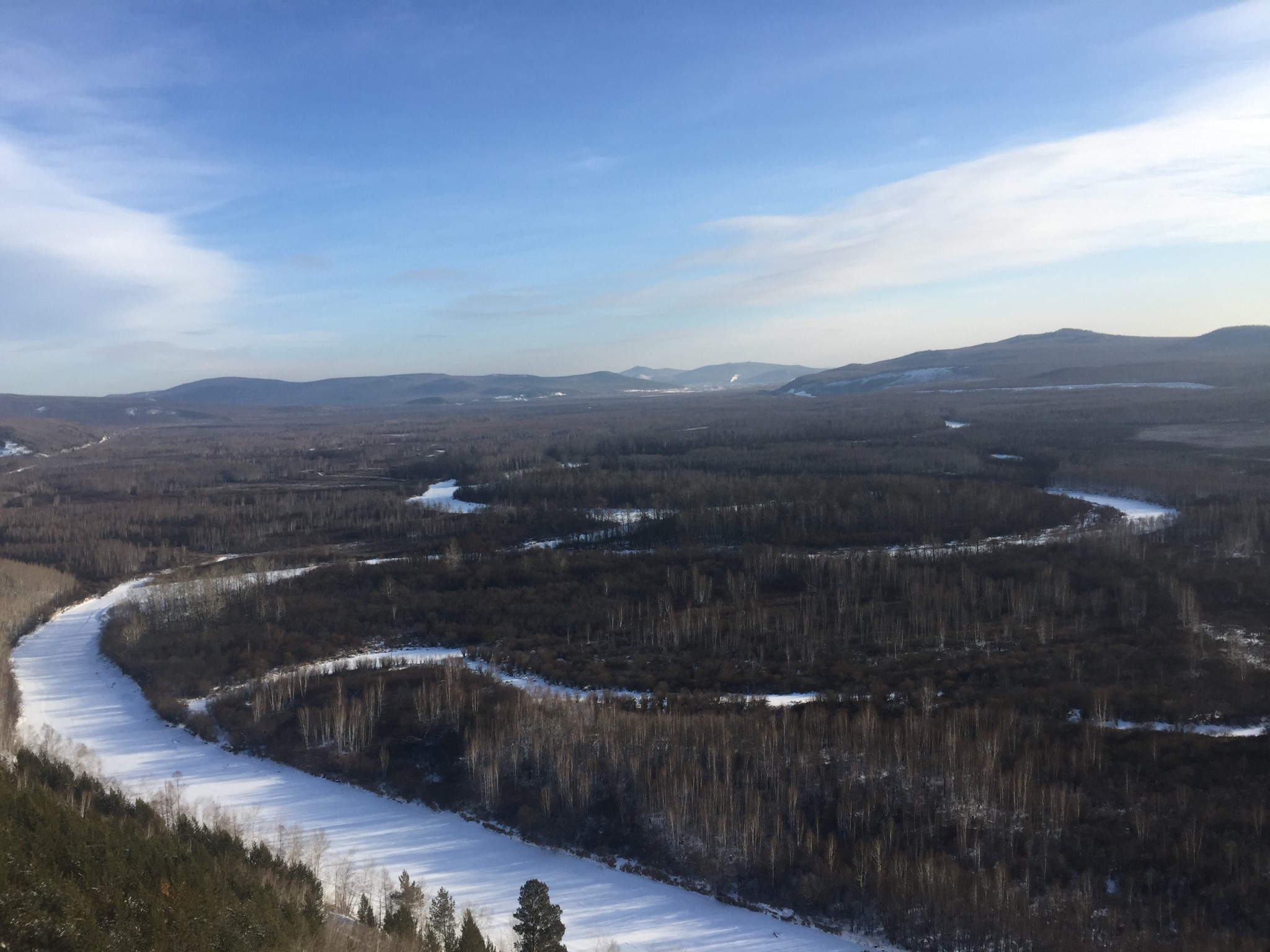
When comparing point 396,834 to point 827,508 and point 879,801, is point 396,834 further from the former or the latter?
point 827,508

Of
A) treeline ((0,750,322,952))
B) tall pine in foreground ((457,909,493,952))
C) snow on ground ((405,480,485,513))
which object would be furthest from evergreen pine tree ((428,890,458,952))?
snow on ground ((405,480,485,513))

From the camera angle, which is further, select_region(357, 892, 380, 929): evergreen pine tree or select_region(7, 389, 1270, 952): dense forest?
select_region(7, 389, 1270, 952): dense forest

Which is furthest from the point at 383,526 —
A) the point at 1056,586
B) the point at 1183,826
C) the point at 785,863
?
the point at 1183,826

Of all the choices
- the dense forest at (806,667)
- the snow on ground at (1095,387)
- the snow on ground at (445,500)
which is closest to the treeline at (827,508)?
the dense forest at (806,667)

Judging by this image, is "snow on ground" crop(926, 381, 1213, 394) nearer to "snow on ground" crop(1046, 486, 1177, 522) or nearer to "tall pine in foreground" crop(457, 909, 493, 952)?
"snow on ground" crop(1046, 486, 1177, 522)

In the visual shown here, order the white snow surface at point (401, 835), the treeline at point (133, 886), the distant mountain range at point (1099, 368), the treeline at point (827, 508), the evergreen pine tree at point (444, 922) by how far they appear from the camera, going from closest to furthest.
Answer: the treeline at point (133, 886) < the evergreen pine tree at point (444, 922) < the white snow surface at point (401, 835) < the treeline at point (827, 508) < the distant mountain range at point (1099, 368)

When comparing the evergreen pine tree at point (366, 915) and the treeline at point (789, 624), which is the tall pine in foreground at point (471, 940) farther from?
the treeline at point (789, 624)

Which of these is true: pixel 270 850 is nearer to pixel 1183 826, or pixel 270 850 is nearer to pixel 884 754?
pixel 884 754
